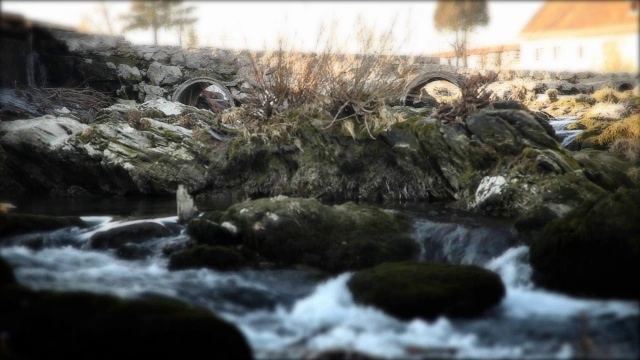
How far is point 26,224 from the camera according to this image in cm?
1085

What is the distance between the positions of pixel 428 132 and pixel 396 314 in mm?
8507

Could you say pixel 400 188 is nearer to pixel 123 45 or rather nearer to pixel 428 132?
Answer: pixel 428 132

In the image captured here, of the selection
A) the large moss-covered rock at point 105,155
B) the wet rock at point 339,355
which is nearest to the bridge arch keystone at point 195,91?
the large moss-covered rock at point 105,155

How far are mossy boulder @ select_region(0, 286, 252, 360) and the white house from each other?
4562 mm

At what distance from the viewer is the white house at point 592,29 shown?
6898mm

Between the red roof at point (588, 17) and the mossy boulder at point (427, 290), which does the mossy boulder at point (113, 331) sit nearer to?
the mossy boulder at point (427, 290)

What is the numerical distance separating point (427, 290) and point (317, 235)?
266 centimetres

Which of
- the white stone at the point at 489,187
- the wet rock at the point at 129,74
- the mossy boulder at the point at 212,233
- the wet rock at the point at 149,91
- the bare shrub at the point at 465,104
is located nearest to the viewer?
the mossy boulder at the point at 212,233

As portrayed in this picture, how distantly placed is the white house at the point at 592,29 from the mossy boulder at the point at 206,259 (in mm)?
4721

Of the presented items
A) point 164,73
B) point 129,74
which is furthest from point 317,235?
point 164,73

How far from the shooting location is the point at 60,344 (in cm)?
619

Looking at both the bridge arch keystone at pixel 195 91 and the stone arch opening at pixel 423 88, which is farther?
the bridge arch keystone at pixel 195 91

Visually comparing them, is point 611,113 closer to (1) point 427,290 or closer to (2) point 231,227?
(2) point 231,227

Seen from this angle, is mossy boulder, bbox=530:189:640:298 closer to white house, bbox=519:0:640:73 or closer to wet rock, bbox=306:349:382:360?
white house, bbox=519:0:640:73
